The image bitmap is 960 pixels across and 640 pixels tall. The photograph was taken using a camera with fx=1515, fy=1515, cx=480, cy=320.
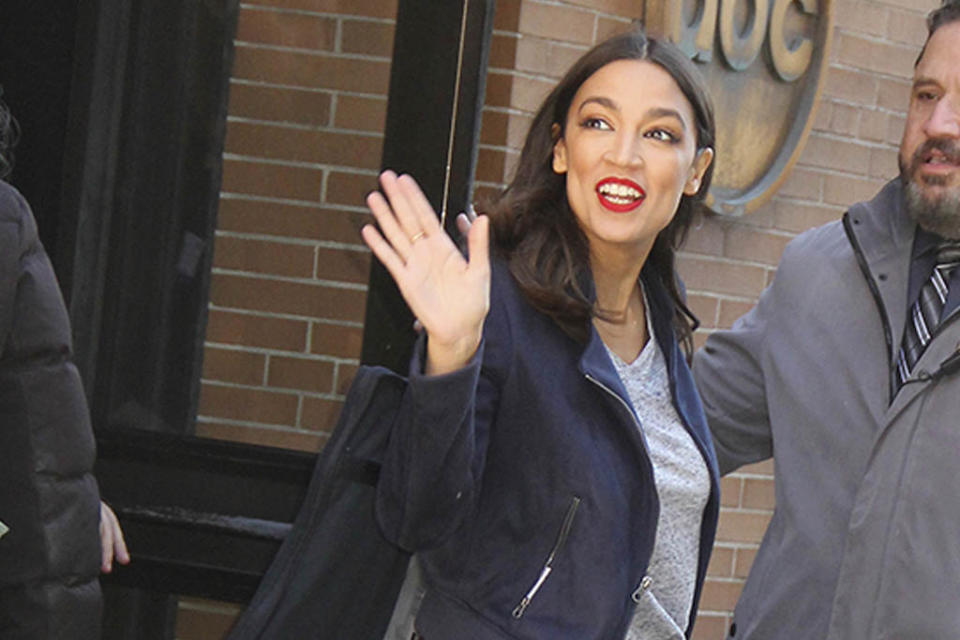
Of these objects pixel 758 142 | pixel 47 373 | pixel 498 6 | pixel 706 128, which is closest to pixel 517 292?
pixel 706 128

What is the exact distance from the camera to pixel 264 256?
328 centimetres

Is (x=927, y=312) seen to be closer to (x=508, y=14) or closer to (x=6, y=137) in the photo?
(x=508, y=14)

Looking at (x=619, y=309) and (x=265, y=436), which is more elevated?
(x=619, y=309)

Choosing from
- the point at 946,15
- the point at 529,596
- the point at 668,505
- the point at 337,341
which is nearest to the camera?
the point at 529,596

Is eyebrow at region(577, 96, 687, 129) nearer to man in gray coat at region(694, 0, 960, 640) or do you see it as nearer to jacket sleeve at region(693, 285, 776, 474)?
man in gray coat at region(694, 0, 960, 640)

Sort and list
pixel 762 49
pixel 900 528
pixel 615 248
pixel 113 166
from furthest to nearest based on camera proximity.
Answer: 1. pixel 762 49
2. pixel 113 166
3. pixel 900 528
4. pixel 615 248

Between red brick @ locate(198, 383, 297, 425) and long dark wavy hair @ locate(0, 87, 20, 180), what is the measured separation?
0.64 metres

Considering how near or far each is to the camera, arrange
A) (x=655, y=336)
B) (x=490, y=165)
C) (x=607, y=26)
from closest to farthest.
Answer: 1. (x=655, y=336)
2. (x=490, y=165)
3. (x=607, y=26)

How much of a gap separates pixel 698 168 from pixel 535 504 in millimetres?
743

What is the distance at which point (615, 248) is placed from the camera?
2.42 m

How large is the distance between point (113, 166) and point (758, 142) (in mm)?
2128

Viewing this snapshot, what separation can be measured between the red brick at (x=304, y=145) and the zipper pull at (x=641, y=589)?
4.58ft

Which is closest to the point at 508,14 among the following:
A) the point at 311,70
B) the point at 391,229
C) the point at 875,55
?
the point at 311,70

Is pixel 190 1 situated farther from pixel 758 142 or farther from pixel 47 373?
pixel 758 142
